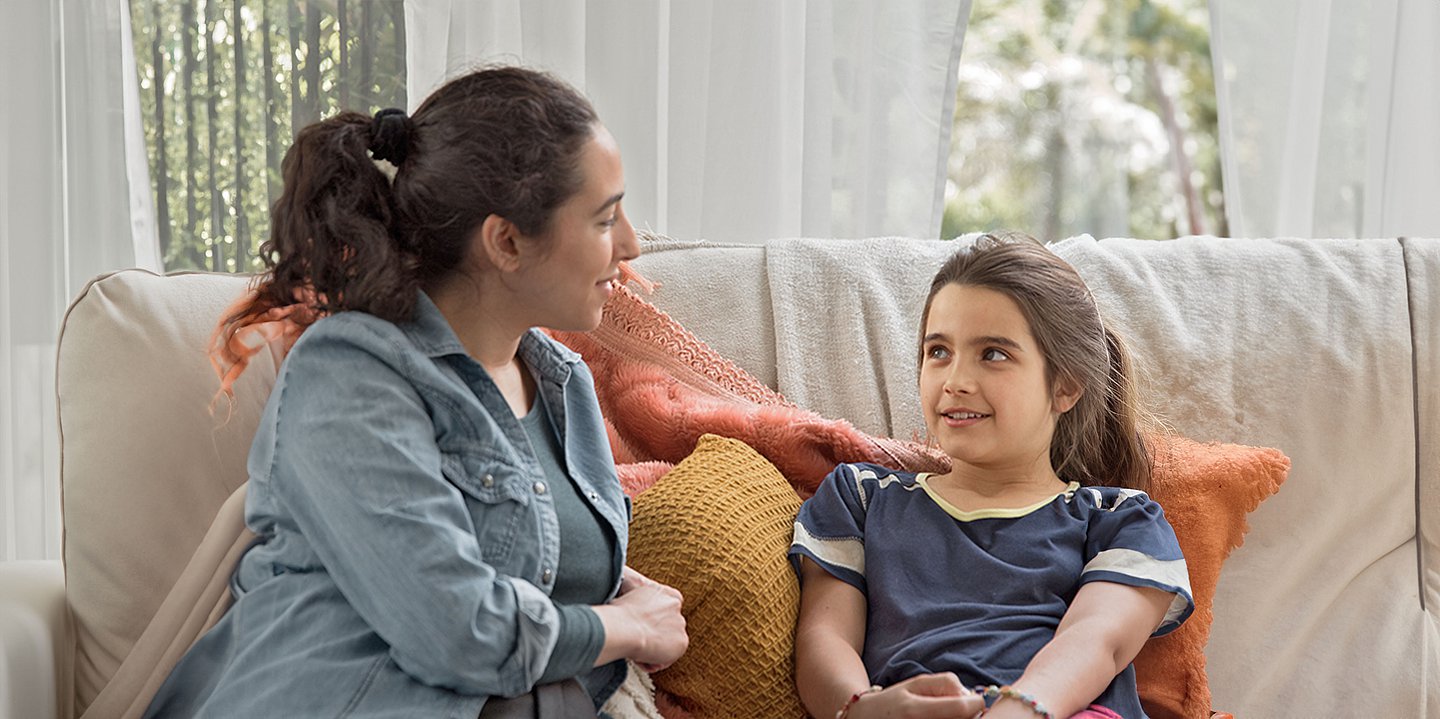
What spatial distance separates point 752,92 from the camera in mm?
2189

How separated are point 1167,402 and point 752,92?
0.94m

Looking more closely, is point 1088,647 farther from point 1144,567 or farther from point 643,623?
point 643,623

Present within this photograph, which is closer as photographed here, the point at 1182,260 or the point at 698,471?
the point at 698,471

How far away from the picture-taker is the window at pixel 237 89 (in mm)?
2189

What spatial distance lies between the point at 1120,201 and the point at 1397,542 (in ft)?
16.9

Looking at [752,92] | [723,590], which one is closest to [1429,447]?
[723,590]

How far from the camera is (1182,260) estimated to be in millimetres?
1696

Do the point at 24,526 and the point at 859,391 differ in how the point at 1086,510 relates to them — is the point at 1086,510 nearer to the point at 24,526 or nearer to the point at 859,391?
the point at 859,391

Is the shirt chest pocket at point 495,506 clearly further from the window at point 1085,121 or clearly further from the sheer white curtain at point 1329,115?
the window at point 1085,121

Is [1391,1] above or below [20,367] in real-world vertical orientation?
above

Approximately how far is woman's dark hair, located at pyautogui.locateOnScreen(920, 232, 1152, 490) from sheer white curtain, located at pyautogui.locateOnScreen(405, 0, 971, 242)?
29.4 inches

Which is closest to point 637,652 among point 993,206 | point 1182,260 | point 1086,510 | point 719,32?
point 1086,510

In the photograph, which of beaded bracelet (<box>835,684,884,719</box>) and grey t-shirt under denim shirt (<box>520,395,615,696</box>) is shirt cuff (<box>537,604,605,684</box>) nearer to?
grey t-shirt under denim shirt (<box>520,395,615,696</box>)

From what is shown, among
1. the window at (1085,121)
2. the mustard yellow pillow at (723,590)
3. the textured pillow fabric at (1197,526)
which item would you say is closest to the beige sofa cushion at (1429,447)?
the textured pillow fabric at (1197,526)
